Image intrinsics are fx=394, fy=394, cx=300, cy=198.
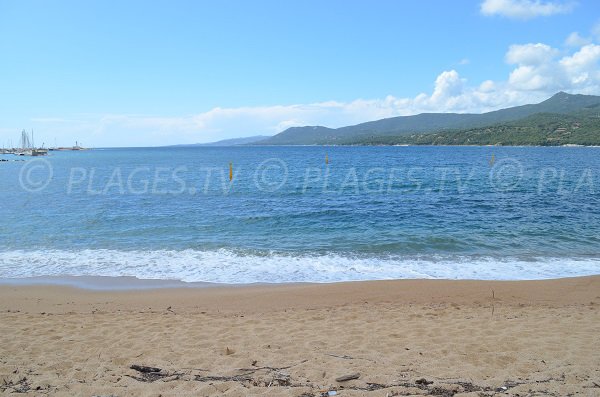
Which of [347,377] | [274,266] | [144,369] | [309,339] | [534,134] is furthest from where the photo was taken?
[534,134]

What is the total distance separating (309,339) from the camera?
24.3 feet

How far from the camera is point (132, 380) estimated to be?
5703mm

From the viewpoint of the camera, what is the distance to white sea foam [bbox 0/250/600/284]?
1250 centimetres

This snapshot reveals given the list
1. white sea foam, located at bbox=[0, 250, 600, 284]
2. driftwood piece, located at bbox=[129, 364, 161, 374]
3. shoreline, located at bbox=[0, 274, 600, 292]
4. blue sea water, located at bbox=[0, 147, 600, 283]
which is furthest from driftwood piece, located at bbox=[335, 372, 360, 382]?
blue sea water, located at bbox=[0, 147, 600, 283]

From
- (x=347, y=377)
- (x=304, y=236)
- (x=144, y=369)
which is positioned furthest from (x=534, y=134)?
(x=144, y=369)

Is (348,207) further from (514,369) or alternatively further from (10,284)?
(514,369)

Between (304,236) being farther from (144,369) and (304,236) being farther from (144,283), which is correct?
(144,369)

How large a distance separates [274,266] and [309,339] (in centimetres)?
643

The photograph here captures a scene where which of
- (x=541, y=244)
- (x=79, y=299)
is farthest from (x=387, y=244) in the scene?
(x=79, y=299)

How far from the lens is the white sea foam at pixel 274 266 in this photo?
1250 centimetres

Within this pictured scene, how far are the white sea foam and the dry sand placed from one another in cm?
107

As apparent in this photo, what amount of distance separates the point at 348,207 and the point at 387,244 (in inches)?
365

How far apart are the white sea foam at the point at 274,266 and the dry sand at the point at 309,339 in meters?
1.07

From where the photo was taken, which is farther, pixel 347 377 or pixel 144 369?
pixel 144 369
